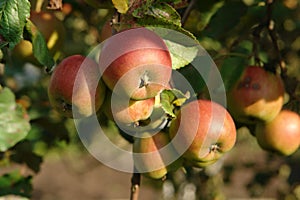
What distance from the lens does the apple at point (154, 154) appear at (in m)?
1.08

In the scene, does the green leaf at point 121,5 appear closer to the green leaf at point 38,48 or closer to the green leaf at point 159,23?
the green leaf at point 159,23

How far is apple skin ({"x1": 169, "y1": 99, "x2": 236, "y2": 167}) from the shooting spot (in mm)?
1042

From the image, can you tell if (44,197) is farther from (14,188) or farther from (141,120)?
(141,120)

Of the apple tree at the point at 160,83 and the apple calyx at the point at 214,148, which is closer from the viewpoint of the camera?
the apple tree at the point at 160,83

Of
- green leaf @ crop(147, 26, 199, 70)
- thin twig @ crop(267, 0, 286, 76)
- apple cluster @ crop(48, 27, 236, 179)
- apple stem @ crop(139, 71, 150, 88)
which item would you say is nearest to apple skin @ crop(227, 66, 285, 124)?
thin twig @ crop(267, 0, 286, 76)

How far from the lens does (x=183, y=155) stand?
1083 mm

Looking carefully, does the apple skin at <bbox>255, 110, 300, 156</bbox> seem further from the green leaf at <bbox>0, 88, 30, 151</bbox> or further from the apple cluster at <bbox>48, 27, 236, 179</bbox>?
the green leaf at <bbox>0, 88, 30, 151</bbox>

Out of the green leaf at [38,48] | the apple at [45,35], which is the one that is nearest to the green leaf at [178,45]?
the green leaf at [38,48]

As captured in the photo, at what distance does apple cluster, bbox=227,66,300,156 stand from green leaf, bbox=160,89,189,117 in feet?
0.85

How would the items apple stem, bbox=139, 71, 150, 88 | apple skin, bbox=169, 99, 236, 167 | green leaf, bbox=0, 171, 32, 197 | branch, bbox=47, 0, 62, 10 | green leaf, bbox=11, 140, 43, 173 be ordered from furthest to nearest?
green leaf, bbox=11, 140, 43, 173
green leaf, bbox=0, 171, 32, 197
branch, bbox=47, 0, 62, 10
apple skin, bbox=169, 99, 236, 167
apple stem, bbox=139, 71, 150, 88

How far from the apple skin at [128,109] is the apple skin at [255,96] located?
0.35 metres

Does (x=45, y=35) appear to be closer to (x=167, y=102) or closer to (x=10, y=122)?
(x=10, y=122)

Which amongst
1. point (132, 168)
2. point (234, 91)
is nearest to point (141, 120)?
point (132, 168)

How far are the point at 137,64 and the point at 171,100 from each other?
0.40 ft
